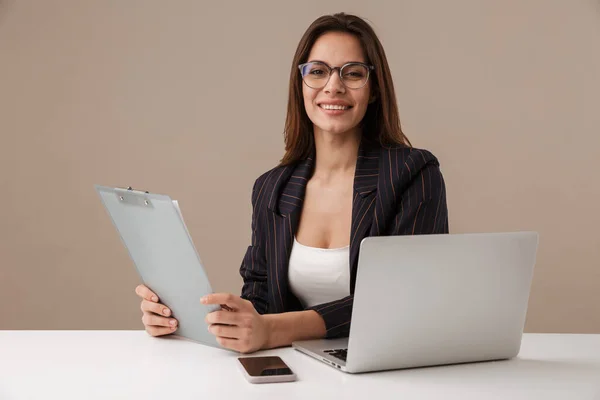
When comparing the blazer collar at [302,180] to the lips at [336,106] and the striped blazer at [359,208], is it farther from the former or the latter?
the lips at [336,106]

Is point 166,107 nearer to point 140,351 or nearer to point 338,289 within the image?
point 338,289

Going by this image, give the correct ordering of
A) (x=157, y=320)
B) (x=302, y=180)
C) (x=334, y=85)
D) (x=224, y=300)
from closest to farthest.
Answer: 1. (x=224, y=300)
2. (x=157, y=320)
3. (x=334, y=85)
4. (x=302, y=180)

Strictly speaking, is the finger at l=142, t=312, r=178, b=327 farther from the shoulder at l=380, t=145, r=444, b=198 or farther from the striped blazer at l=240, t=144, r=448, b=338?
the shoulder at l=380, t=145, r=444, b=198

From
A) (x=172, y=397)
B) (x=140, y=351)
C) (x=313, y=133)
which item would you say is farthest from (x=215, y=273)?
(x=172, y=397)

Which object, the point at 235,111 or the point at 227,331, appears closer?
the point at 227,331

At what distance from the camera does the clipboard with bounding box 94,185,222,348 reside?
4.89 feet

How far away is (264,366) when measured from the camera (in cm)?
141

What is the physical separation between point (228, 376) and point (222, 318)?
187 mm

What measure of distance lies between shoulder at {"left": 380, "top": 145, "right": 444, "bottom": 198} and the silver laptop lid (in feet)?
1.89

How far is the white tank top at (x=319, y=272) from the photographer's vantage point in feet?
6.84

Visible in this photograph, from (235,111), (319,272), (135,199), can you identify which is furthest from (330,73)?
(235,111)

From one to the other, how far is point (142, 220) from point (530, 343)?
915mm

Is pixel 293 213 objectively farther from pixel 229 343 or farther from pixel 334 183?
pixel 229 343

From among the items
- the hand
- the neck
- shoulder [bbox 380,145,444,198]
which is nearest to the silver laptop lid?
the hand
